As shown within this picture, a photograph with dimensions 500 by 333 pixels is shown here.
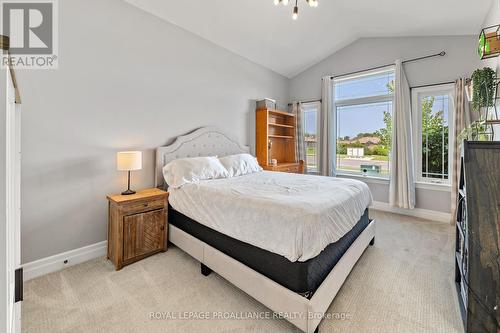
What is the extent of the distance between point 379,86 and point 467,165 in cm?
324

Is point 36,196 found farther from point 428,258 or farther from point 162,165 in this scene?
point 428,258

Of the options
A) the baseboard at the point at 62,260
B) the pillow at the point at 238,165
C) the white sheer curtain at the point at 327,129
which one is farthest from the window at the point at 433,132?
the baseboard at the point at 62,260

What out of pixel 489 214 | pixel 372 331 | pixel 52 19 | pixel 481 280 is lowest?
pixel 372 331

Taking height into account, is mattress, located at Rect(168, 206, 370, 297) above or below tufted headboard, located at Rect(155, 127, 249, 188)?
below

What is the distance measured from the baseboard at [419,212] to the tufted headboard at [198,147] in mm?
2826

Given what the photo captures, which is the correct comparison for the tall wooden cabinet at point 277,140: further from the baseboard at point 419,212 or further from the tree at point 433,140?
the tree at point 433,140

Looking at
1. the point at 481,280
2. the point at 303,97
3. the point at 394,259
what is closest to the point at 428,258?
the point at 394,259

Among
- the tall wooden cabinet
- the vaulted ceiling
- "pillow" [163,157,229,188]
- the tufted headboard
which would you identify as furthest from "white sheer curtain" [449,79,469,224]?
"pillow" [163,157,229,188]

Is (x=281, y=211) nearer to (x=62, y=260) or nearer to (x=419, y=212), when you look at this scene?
Answer: (x=62, y=260)

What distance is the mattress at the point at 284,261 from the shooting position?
145 centimetres

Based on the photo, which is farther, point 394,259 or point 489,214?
point 394,259

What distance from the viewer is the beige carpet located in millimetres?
1531

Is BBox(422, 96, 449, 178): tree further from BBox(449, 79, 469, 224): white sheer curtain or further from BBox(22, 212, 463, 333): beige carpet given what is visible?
BBox(22, 212, 463, 333): beige carpet

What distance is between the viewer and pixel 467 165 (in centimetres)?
150
